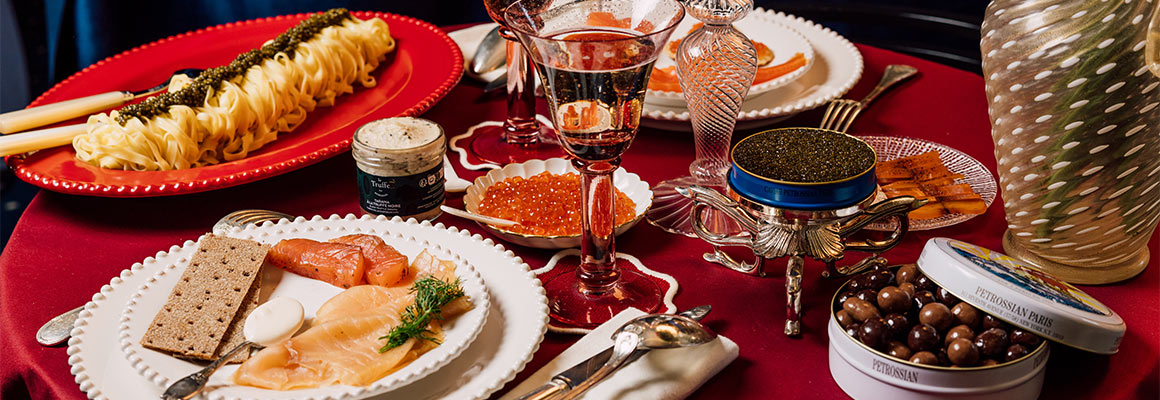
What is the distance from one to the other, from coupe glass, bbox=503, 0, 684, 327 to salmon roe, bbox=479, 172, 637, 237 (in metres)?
0.11

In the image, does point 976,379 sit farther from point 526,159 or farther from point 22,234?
point 22,234

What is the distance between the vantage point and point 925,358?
36.7 inches

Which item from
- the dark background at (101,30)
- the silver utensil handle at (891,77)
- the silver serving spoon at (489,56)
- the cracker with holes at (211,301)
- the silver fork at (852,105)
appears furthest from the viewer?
the dark background at (101,30)

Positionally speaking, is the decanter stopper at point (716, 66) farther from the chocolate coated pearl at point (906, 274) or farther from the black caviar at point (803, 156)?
the chocolate coated pearl at point (906, 274)

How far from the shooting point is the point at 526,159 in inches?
65.1

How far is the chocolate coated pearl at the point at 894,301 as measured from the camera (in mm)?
997

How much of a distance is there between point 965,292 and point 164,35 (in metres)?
3.01

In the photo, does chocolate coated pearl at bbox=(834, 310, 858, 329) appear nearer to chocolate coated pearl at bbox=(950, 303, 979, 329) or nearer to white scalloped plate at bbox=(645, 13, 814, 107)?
chocolate coated pearl at bbox=(950, 303, 979, 329)

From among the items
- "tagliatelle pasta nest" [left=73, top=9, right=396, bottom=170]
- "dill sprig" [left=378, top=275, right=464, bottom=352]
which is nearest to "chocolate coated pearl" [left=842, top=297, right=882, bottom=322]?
"dill sprig" [left=378, top=275, right=464, bottom=352]

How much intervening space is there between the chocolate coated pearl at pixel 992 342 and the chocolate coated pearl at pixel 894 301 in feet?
0.26

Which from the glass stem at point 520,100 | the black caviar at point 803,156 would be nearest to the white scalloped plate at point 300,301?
the black caviar at point 803,156

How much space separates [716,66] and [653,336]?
500 mm

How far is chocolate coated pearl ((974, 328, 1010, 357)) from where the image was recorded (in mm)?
939

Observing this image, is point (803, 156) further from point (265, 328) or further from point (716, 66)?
point (265, 328)
